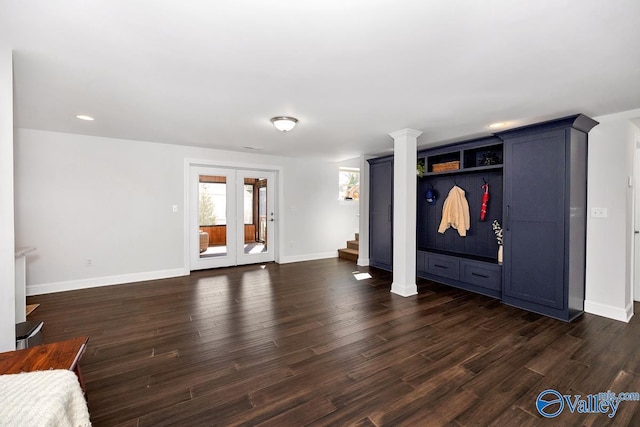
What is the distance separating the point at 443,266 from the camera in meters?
4.59

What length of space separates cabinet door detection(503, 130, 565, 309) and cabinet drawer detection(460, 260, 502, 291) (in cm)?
18

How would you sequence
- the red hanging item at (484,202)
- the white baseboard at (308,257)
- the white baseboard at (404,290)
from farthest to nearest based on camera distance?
the white baseboard at (308,257) < the red hanging item at (484,202) < the white baseboard at (404,290)

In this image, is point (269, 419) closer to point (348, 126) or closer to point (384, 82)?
point (384, 82)

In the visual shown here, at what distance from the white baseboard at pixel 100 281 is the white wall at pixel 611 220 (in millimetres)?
5916

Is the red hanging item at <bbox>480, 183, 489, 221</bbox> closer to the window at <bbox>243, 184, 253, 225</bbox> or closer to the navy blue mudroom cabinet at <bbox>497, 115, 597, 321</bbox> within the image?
the navy blue mudroom cabinet at <bbox>497, 115, 597, 321</bbox>

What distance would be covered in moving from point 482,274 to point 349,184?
424cm

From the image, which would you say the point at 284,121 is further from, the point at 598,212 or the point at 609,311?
the point at 609,311

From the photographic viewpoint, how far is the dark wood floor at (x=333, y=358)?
5.89 feet

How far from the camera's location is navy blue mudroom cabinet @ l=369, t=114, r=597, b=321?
319 centimetres

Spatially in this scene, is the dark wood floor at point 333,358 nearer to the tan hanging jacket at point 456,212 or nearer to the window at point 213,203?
the tan hanging jacket at point 456,212

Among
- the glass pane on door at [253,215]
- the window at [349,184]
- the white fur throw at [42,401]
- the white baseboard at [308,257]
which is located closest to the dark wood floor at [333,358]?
the white fur throw at [42,401]

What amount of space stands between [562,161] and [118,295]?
5.84 m

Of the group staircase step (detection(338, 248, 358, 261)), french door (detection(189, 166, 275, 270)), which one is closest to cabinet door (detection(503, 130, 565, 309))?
staircase step (detection(338, 248, 358, 261))

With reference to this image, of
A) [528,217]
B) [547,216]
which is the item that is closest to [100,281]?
[528,217]
